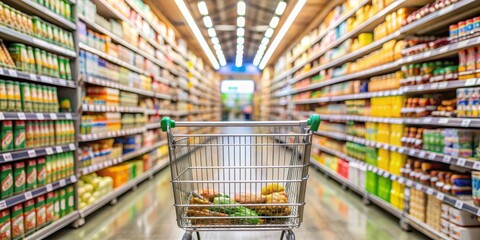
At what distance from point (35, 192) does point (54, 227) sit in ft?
1.36

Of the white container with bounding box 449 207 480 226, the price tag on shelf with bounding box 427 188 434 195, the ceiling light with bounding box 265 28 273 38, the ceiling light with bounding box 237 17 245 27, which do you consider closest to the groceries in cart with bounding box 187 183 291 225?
the white container with bounding box 449 207 480 226

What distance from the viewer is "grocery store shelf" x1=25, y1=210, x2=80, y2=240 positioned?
2855mm

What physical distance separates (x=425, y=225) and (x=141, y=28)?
4.95 m

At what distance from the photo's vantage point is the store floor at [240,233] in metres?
3.27

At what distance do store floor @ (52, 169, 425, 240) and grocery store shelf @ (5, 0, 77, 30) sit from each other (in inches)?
77.2

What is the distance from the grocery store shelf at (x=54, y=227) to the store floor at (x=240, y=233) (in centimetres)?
11

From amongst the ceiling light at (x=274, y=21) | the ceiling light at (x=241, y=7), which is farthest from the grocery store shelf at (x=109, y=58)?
the ceiling light at (x=274, y=21)

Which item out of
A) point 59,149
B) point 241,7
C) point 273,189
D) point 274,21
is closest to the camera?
point 273,189

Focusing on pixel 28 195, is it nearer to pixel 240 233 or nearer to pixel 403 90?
pixel 240 233

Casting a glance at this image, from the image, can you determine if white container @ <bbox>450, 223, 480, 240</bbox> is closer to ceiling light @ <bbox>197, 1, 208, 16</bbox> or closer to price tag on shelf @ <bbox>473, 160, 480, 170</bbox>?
price tag on shelf @ <bbox>473, 160, 480, 170</bbox>

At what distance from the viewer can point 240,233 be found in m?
3.34

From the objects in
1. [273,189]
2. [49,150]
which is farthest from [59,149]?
[273,189]

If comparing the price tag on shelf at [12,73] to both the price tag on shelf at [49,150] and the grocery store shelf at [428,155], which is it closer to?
the price tag on shelf at [49,150]

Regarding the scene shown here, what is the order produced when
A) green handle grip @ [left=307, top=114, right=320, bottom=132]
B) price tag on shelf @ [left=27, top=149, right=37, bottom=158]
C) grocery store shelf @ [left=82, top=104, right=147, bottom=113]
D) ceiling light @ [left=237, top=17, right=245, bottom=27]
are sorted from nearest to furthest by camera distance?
green handle grip @ [left=307, top=114, right=320, bottom=132] → price tag on shelf @ [left=27, top=149, right=37, bottom=158] → grocery store shelf @ [left=82, top=104, right=147, bottom=113] → ceiling light @ [left=237, top=17, right=245, bottom=27]
